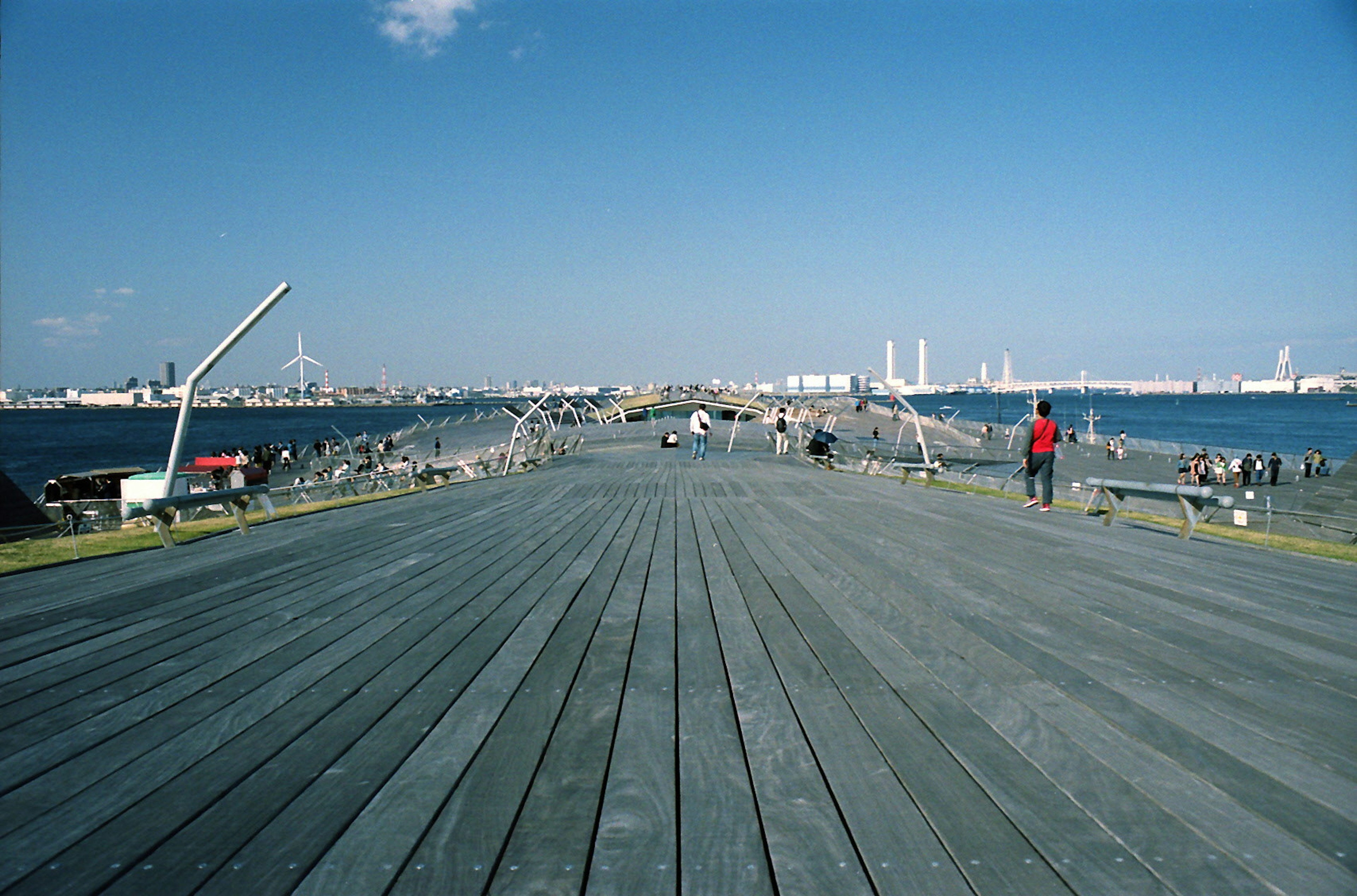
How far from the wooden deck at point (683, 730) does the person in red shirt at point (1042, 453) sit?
13.5 ft

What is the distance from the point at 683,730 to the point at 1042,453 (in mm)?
8937

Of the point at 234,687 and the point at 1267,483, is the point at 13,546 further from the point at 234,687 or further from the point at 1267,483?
the point at 1267,483

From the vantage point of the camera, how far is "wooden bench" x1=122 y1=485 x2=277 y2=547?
7.95 meters

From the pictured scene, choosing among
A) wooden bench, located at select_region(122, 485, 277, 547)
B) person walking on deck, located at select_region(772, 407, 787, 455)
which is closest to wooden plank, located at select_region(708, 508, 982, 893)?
wooden bench, located at select_region(122, 485, 277, 547)

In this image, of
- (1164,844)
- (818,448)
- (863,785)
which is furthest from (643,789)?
(818,448)

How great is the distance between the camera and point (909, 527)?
8664mm

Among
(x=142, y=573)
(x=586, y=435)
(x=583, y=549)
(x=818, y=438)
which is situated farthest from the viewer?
(x=586, y=435)

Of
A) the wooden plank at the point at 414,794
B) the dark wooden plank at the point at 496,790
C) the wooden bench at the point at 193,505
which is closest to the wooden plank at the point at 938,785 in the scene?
the dark wooden plank at the point at 496,790

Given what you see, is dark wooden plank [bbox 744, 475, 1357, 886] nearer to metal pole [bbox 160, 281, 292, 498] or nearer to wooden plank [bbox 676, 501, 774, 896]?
wooden plank [bbox 676, 501, 774, 896]

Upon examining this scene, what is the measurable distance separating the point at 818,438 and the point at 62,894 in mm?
19314

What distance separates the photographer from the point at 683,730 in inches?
123

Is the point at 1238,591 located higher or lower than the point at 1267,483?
higher

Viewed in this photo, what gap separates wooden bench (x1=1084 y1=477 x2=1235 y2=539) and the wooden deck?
1.59 metres

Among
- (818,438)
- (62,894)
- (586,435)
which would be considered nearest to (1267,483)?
(818,438)
